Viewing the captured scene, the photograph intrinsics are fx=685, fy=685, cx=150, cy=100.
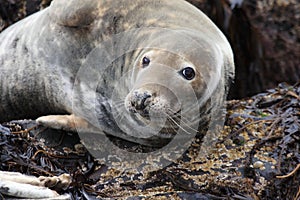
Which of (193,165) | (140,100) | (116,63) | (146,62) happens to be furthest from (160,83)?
(193,165)

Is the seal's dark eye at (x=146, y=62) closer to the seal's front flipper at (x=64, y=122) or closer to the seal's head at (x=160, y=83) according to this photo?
the seal's head at (x=160, y=83)

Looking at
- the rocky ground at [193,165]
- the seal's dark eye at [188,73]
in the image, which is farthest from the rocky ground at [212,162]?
the seal's dark eye at [188,73]

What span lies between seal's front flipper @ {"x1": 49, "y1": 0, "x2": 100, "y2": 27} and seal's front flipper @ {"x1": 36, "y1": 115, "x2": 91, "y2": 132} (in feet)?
2.08

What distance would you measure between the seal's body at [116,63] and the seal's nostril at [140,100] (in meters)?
0.06

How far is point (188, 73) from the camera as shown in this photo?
158 inches

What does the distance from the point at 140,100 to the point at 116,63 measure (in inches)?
29.9

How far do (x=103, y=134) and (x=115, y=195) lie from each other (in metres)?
0.75

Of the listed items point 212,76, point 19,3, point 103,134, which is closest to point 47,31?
point 103,134

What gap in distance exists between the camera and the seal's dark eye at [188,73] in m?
4.00

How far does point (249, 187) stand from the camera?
14.0 ft

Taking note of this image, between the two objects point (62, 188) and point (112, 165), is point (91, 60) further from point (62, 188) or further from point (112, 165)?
point (62, 188)

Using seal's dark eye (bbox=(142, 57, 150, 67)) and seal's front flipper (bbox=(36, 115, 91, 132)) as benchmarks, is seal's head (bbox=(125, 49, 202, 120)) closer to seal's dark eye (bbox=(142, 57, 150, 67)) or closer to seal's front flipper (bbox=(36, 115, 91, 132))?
seal's dark eye (bbox=(142, 57, 150, 67))

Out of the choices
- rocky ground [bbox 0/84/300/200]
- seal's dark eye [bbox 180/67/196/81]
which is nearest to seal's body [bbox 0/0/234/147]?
seal's dark eye [bbox 180/67/196/81]

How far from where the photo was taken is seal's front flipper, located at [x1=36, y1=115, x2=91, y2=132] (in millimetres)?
4539
